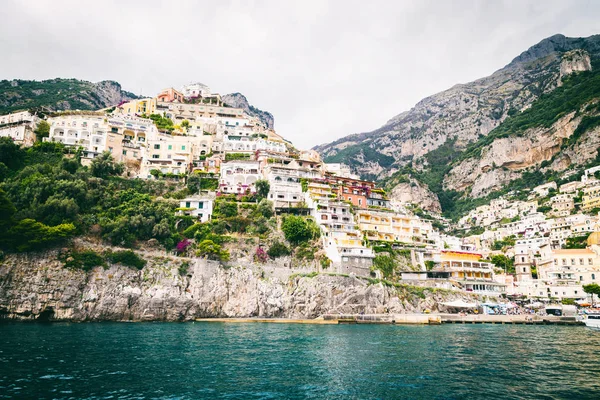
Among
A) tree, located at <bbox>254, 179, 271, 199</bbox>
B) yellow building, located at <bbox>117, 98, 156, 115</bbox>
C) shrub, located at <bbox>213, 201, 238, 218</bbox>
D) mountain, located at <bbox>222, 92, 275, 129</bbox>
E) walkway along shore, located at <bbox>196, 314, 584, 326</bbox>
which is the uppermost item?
mountain, located at <bbox>222, 92, 275, 129</bbox>

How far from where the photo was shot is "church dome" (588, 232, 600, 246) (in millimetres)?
75312

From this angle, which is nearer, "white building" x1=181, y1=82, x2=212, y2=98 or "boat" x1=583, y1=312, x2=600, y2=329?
"boat" x1=583, y1=312, x2=600, y2=329

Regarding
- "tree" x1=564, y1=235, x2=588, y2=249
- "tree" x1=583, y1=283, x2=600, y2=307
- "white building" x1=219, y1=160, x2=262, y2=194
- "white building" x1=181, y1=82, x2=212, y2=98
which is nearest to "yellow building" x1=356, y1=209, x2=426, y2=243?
"white building" x1=219, y1=160, x2=262, y2=194

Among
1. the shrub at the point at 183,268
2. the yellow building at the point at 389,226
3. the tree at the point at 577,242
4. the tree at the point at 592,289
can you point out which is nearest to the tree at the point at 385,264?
the yellow building at the point at 389,226

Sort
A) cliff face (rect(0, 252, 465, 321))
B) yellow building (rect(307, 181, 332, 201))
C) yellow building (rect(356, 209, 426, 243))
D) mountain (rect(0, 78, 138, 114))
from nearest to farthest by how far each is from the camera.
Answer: cliff face (rect(0, 252, 465, 321)), yellow building (rect(356, 209, 426, 243)), yellow building (rect(307, 181, 332, 201)), mountain (rect(0, 78, 138, 114))

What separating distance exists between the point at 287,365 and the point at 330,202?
156 feet

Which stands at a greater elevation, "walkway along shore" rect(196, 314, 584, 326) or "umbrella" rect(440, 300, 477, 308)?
"umbrella" rect(440, 300, 477, 308)

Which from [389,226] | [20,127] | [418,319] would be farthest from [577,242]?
[20,127]

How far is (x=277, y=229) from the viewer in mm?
61500

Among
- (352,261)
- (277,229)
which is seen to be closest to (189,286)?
(277,229)

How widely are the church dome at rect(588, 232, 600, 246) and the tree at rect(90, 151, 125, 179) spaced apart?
8767cm

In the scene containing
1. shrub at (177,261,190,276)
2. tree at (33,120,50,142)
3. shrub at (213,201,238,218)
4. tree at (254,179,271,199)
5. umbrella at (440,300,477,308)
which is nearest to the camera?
shrub at (177,261,190,276)

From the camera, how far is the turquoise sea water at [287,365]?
59.3ft

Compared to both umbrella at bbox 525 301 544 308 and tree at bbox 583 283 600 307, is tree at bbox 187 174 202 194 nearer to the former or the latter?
umbrella at bbox 525 301 544 308
